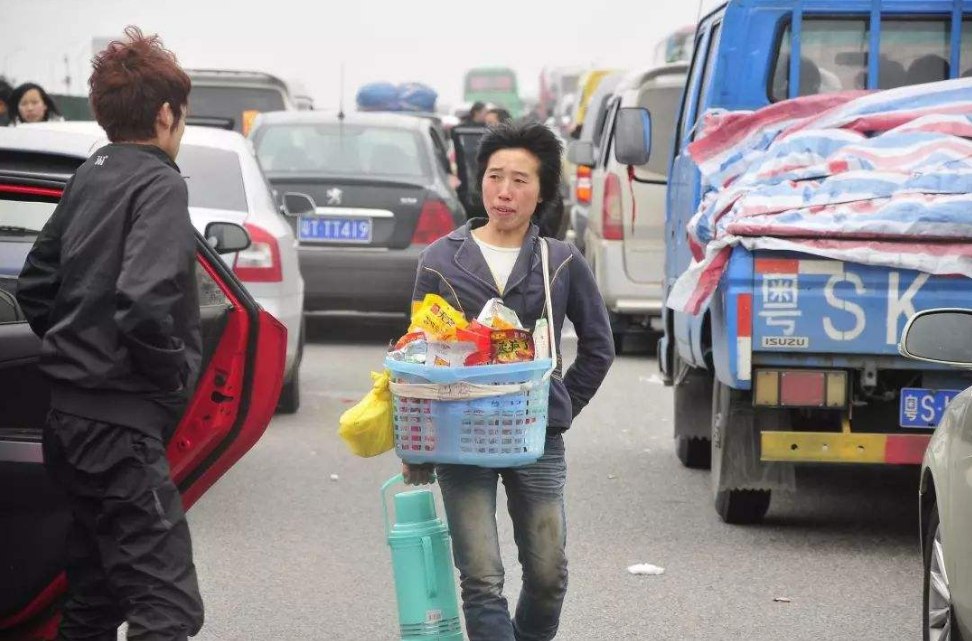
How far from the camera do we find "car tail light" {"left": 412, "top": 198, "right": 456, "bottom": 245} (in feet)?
47.0

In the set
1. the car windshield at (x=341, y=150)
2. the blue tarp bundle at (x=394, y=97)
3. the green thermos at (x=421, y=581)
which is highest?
the green thermos at (x=421, y=581)

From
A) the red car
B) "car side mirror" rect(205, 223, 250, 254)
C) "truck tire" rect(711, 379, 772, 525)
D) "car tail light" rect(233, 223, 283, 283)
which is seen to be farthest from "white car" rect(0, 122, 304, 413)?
the red car

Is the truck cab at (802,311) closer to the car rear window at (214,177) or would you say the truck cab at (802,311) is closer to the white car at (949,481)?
the white car at (949,481)

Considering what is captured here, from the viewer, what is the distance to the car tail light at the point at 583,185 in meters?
18.6

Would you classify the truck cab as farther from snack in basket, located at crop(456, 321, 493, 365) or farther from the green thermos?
snack in basket, located at crop(456, 321, 493, 365)

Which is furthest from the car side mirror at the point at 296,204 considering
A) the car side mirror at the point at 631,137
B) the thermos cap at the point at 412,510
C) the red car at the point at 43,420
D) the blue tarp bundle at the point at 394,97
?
the blue tarp bundle at the point at 394,97

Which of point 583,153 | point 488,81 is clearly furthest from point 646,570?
point 488,81

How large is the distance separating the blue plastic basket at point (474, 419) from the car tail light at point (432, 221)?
9.89 m

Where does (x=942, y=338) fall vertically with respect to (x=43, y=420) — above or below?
above

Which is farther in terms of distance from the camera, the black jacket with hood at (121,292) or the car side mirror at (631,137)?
the car side mirror at (631,137)

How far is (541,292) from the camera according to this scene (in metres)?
4.76

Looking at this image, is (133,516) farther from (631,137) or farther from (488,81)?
(488,81)

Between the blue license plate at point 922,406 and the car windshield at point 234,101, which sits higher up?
the blue license plate at point 922,406

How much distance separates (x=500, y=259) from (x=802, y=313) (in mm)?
2436
